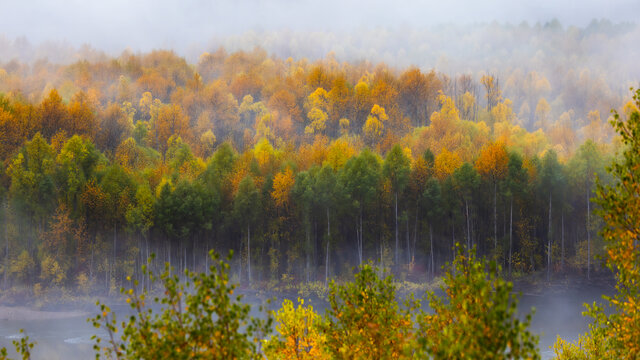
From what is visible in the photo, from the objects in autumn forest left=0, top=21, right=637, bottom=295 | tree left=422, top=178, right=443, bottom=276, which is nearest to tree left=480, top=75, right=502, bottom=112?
autumn forest left=0, top=21, right=637, bottom=295

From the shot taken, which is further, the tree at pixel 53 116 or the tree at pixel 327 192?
the tree at pixel 53 116

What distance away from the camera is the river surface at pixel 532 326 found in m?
50.6

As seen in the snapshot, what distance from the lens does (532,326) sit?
190ft

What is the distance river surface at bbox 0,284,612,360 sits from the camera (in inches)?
1991

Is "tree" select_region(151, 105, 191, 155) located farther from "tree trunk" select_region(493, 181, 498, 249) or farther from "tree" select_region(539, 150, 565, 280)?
"tree" select_region(539, 150, 565, 280)

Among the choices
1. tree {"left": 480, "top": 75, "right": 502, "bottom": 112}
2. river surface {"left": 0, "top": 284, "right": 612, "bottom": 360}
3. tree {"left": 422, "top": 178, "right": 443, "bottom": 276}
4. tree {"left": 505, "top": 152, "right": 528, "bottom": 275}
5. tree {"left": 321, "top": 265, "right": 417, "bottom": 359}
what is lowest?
river surface {"left": 0, "top": 284, "right": 612, "bottom": 360}

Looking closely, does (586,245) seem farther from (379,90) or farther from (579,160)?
(379,90)

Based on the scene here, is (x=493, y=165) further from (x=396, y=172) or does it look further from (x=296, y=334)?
(x=296, y=334)

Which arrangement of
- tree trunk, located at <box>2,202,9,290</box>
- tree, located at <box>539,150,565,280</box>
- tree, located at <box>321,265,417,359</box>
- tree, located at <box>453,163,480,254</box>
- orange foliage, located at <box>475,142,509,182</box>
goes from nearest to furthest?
tree, located at <box>321,265,417,359</box>, tree trunk, located at <box>2,202,9,290</box>, tree, located at <box>453,163,480,254</box>, tree, located at <box>539,150,565,280</box>, orange foliage, located at <box>475,142,509,182</box>

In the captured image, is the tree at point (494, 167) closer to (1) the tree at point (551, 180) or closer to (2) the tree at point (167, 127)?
(1) the tree at point (551, 180)

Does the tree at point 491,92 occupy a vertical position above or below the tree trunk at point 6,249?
above

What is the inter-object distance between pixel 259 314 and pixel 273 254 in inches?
379

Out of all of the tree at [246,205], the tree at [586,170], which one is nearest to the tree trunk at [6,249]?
the tree at [246,205]

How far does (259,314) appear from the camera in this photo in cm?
6206
